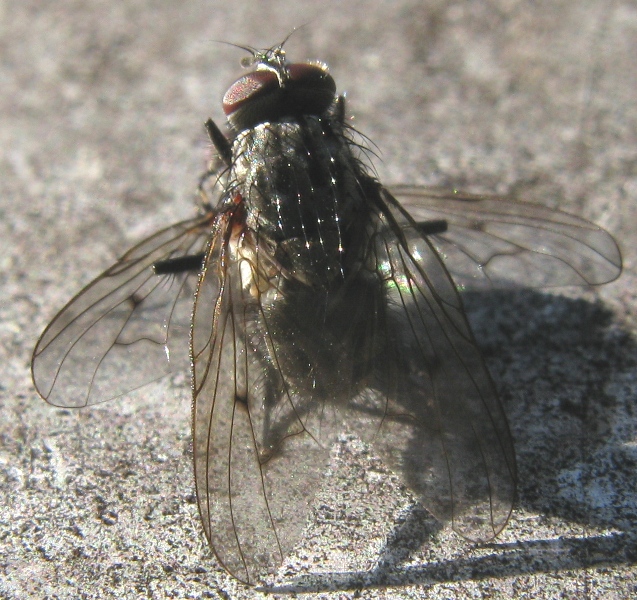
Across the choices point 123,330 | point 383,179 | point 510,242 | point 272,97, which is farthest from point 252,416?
point 383,179

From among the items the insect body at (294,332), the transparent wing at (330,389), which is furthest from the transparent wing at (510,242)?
the transparent wing at (330,389)

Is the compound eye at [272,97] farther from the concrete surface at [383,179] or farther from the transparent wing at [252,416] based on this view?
the concrete surface at [383,179]

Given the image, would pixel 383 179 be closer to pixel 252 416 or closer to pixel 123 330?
pixel 123 330

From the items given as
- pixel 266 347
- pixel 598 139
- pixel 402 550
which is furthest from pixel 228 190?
pixel 598 139

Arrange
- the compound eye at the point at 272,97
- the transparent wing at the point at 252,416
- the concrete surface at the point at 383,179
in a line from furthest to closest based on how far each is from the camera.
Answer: the compound eye at the point at 272,97 → the concrete surface at the point at 383,179 → the transparent wing at the point at 252,416

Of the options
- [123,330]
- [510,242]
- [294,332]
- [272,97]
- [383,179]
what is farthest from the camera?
[383,179]

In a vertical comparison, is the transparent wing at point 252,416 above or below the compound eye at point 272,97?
below

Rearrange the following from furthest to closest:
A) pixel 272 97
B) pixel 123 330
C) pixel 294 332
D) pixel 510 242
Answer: pixel 510 242 → pixel 123 330 → pixel 272 97 → pixel 294 332

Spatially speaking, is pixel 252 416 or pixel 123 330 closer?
pixel 252 416
